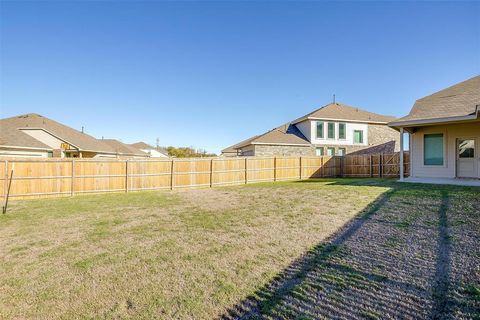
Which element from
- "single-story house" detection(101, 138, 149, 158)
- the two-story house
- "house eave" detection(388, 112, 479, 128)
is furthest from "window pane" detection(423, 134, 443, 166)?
"single-story house" detection(101, 138, 149, 158)

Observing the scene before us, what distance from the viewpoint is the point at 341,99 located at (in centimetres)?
3056

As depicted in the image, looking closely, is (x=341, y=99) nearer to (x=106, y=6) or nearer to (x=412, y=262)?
(x=106, y=6)

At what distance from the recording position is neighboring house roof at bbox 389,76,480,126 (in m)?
11.2

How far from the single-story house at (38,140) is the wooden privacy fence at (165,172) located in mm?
6848

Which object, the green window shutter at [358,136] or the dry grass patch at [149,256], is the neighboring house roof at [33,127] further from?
the green window shutter at [358,136]

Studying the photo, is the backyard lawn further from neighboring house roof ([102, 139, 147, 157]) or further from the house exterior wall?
neighboring house roof ([102, 139, 147, 157])

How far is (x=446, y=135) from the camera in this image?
12.4m

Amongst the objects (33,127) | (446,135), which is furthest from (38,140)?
(446,135)

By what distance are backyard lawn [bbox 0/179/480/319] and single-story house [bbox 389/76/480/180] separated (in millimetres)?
6471

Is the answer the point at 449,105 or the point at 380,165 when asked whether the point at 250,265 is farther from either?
the point at 380,165

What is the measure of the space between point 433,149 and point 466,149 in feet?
4.17

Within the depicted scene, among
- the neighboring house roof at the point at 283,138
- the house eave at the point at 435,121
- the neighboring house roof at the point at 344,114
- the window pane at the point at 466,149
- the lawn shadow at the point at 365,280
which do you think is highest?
the neighboring house roof at the point at 344,114

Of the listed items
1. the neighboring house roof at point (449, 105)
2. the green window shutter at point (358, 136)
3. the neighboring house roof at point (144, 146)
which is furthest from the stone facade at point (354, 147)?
the neighboring house roof at point (144, 146)

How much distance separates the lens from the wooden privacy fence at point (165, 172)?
11.3 meters
